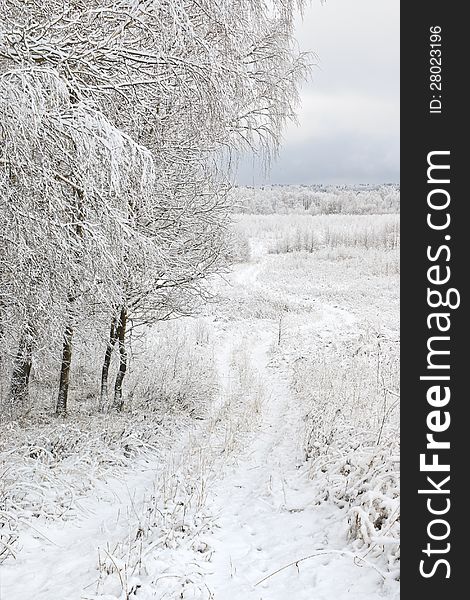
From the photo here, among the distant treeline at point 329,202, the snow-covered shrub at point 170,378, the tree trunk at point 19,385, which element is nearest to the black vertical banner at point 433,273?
the snow-covered shrub at point 170,378

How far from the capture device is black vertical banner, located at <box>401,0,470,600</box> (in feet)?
9.56

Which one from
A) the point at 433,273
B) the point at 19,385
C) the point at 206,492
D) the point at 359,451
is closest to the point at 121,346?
the point at 19,385

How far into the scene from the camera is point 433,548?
2.84m

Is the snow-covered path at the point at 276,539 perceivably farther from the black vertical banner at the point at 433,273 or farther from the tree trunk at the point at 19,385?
the tree trunk at the point at 19,385

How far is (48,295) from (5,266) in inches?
18.9

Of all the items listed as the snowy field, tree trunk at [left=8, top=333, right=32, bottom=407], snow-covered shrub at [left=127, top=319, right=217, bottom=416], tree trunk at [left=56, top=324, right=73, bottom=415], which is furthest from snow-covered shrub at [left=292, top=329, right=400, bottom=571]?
tree trunk at [left=8, top=333, right=32, bottom=407]

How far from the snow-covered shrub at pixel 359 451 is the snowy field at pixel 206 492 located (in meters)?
0.02

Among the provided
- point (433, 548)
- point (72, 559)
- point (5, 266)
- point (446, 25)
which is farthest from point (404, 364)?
point (5, 266)

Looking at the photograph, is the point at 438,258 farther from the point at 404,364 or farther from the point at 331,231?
the point at 331,231

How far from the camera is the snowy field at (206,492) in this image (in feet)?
10.6

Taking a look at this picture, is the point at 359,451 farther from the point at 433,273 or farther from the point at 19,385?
the point at 19,385

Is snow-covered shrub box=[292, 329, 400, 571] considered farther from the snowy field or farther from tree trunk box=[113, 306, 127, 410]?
tree trunk box=[113, 306, 127, 410]

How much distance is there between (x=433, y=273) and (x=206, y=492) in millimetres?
2994

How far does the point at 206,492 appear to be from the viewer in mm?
4629
